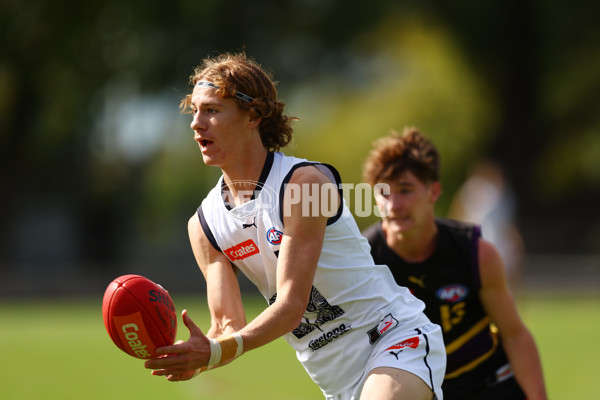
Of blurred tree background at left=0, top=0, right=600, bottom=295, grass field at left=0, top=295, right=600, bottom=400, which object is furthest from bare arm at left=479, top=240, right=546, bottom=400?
blurred tree background at left=0, top=0, right=600, bottom=295

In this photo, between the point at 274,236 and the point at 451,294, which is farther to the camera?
the point at 451,294

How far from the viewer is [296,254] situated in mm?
Result: 3639

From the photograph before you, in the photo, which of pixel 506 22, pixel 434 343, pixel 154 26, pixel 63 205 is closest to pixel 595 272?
pixel 506 22

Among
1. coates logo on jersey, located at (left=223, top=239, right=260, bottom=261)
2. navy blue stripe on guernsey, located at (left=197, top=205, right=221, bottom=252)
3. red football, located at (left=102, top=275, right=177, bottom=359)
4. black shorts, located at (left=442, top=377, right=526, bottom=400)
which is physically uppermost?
navy blue stripe on guernsey, located at (left=197, top=205, right=221, bottom=252)

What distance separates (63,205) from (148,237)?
6.36m

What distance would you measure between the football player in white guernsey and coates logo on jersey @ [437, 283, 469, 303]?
2.20 feet

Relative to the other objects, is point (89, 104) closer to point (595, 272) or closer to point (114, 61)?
point (114, 61)

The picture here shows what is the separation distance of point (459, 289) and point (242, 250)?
147 centimetres

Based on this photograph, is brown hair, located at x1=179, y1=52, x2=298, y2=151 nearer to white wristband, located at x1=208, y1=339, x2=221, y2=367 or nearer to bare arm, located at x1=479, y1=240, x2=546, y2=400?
white wristband, located at x1=208, y1=339, x2=221, y2=367

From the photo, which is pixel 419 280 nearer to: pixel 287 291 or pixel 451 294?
pixel 451 294

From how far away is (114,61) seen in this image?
933 inches

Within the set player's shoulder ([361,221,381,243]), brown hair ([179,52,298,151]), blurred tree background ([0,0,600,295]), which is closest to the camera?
brown hair ([179,52,298,151])

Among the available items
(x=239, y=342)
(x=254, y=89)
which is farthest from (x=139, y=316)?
(x=254, y=89)

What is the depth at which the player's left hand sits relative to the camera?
10.9ft
